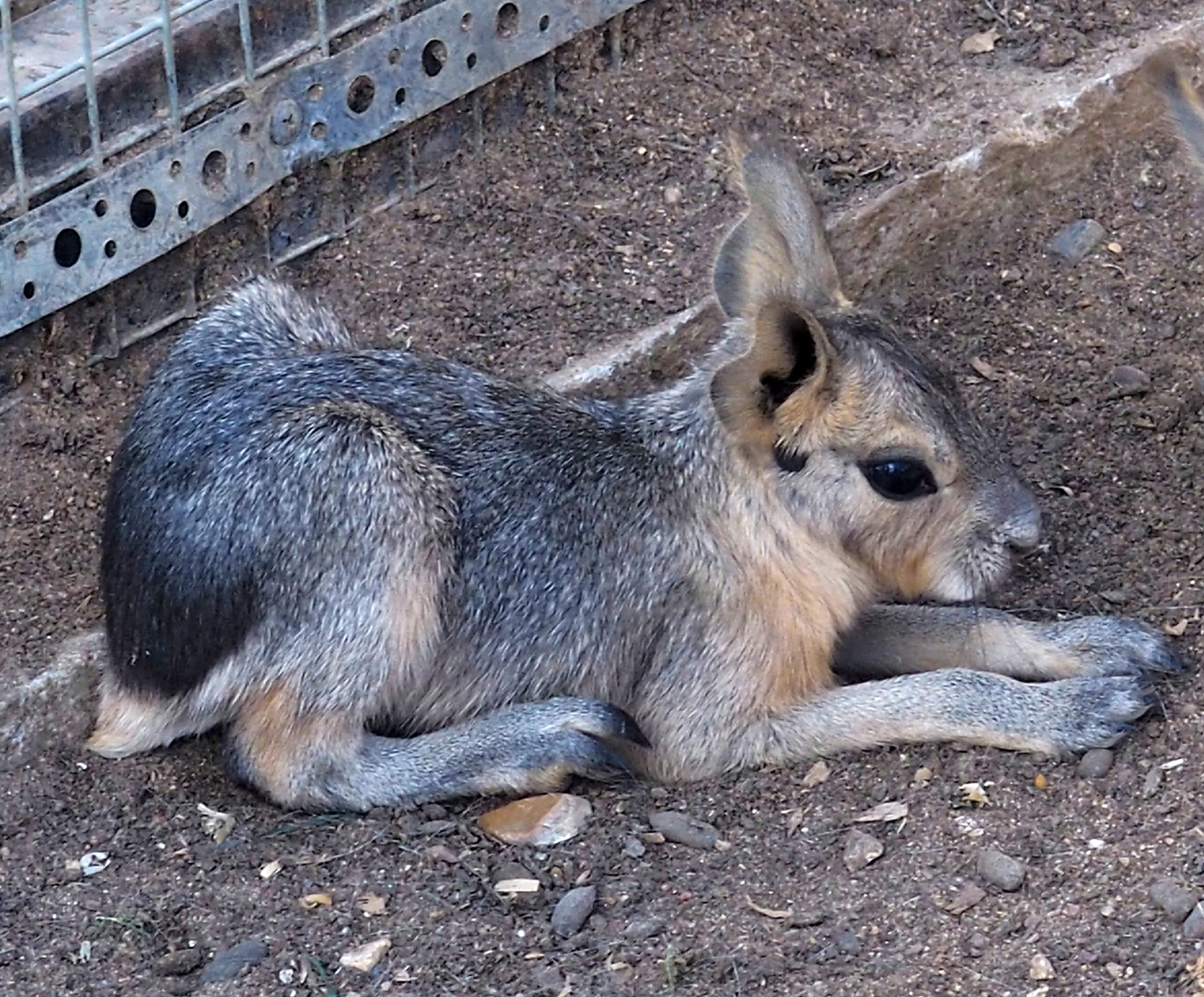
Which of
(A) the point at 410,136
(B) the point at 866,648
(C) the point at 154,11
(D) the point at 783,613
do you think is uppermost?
(C) the point at 154,11

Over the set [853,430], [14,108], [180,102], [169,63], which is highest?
[14,108]

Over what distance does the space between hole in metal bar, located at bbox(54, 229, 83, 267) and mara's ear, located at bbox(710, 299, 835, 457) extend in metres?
1.82

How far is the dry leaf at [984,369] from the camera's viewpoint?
19.9 feet

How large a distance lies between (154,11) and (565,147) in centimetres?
140

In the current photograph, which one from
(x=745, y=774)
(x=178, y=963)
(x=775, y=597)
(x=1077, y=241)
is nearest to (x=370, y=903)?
(x=178, y=963)

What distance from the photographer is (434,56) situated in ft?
20.4

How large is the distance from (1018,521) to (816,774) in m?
0.75


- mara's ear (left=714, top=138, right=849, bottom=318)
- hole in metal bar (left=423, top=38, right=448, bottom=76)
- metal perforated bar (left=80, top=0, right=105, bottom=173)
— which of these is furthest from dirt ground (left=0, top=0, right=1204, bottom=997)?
mara's ear (left=714, top=138, right=849, bottom=318)

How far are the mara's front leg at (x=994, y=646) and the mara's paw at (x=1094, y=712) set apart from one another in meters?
0.08

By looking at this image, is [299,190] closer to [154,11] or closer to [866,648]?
[154,11]

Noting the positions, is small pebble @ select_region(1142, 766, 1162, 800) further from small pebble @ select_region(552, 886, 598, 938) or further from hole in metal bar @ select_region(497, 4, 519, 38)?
hole in metal bar @ select_region(497, 4, 519, 38)

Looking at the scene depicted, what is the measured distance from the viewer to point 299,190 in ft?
19.7

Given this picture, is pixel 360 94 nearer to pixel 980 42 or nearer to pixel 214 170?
pixel 214 170

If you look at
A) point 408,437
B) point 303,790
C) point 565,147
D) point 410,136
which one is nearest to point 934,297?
point 565,147
